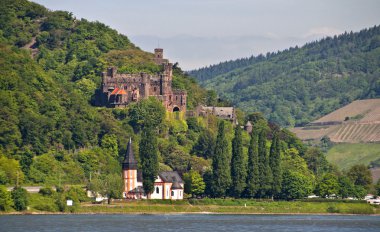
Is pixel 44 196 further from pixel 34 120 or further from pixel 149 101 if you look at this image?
pixel 149 101

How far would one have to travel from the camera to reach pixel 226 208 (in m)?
156

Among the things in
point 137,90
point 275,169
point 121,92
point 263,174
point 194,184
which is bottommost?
point 194,184

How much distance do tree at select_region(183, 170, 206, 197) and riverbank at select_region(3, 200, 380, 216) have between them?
5941 mm

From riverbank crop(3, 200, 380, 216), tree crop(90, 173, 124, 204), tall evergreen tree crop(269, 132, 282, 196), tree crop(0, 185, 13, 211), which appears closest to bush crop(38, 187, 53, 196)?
tree crop(90, 173, 124, 204)

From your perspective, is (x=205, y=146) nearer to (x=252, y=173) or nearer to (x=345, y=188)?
(x=345, y=188)

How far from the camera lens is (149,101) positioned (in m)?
192

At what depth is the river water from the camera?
390 feet

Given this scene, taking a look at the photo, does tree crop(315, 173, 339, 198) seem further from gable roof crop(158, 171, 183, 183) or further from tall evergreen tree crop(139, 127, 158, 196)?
tall evergreen tree crop(139, 127, 158, 196)

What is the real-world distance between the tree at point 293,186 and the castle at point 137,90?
116ft

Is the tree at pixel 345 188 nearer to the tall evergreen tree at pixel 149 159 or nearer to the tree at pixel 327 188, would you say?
the tree at pixel 327 188

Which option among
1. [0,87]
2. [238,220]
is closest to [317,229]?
[238,220]

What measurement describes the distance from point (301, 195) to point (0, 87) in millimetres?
45561

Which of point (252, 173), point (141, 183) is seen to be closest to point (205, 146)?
point (141, 183)

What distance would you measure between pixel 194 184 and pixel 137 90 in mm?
37234
